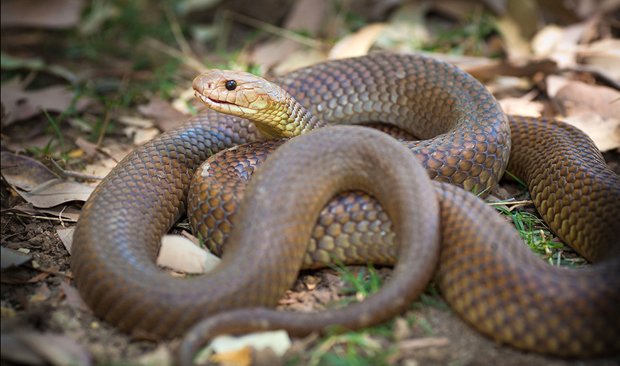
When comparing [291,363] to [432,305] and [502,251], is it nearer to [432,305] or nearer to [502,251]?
[432,305]

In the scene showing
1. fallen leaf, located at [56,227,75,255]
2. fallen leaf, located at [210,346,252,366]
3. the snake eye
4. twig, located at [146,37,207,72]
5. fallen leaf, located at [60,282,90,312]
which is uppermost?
the snake eye

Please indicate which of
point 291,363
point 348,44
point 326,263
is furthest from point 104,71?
point 291,363

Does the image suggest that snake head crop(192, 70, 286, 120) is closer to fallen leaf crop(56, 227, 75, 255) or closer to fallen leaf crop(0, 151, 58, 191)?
fallen leaf crop(56, 227, 75, 255)

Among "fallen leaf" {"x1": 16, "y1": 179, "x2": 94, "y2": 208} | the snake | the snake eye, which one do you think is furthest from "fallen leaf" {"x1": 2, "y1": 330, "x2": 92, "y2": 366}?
the snake eye

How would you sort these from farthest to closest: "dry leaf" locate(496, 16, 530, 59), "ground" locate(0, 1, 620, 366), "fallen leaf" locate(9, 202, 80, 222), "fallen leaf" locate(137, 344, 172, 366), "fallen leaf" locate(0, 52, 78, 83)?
"fallen leaf" locate(0, 52, 78, 83) < "dry leaf" locate(496, 16, 530, 59) < "fallen leaf" locate(9, 202, 80, 222) < "ground" locate(0, 1, 620, 366) < "fallen leaf" locate(137, 344, 172, 366)

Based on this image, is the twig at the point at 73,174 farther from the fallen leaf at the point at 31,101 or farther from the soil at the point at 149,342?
the fallen leaf at the point at 31,101

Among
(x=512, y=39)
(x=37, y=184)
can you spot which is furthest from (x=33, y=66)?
(x=512, y=39)
